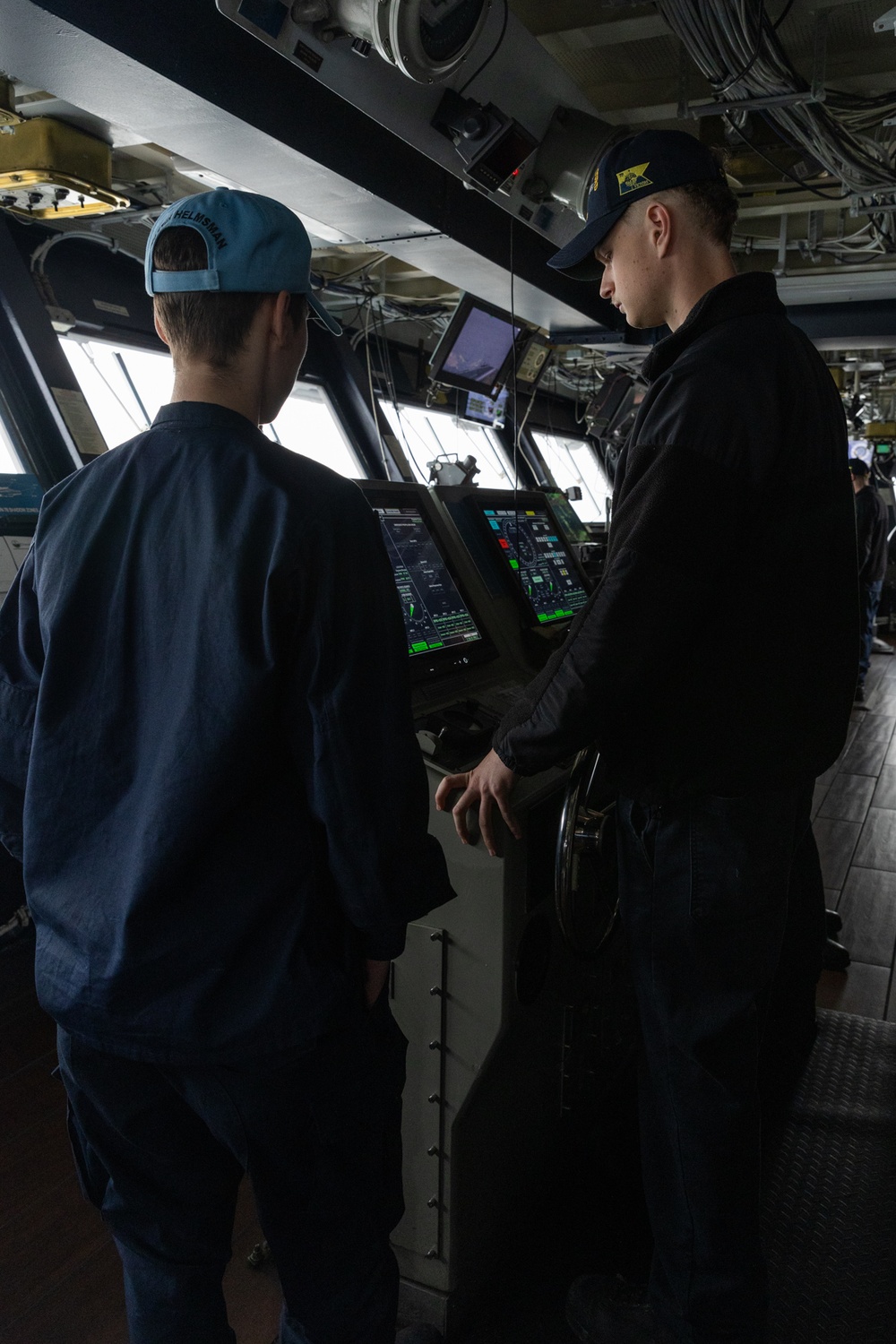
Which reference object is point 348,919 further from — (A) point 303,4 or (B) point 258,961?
(A) point 303,4

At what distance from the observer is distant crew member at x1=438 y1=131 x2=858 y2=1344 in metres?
1.27

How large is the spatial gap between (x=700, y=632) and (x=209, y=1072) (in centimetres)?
83

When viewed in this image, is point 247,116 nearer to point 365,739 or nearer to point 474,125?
point 474,125

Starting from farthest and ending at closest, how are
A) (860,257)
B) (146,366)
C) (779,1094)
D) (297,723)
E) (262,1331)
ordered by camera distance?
(146,366) → (860,257) → (779,1094) → (262,1331) → (297,723)

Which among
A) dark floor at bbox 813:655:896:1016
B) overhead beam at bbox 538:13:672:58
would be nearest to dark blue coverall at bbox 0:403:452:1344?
dark floor at bbox 813:655:896:1016

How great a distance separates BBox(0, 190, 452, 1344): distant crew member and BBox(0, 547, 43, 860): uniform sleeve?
0.03 m

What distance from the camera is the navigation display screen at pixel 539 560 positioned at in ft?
8.30

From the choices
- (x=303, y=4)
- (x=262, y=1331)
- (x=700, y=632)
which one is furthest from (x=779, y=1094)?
(x=303, y=4)

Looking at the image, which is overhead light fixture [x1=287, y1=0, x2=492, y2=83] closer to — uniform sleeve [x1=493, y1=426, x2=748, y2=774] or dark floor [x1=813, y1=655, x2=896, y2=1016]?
uniform sleeve [x1=493, y1=426, x2=748, y2=774]

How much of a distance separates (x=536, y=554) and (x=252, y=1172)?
1904mm

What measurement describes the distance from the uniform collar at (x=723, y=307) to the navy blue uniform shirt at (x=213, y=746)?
24.6 inches

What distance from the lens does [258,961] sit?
991 millimetres

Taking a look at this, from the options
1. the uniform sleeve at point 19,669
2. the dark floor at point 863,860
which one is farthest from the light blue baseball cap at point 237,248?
the dark floor at point 863,860

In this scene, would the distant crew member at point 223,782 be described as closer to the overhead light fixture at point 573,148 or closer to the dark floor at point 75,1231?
the dark floor at point 75,1231
